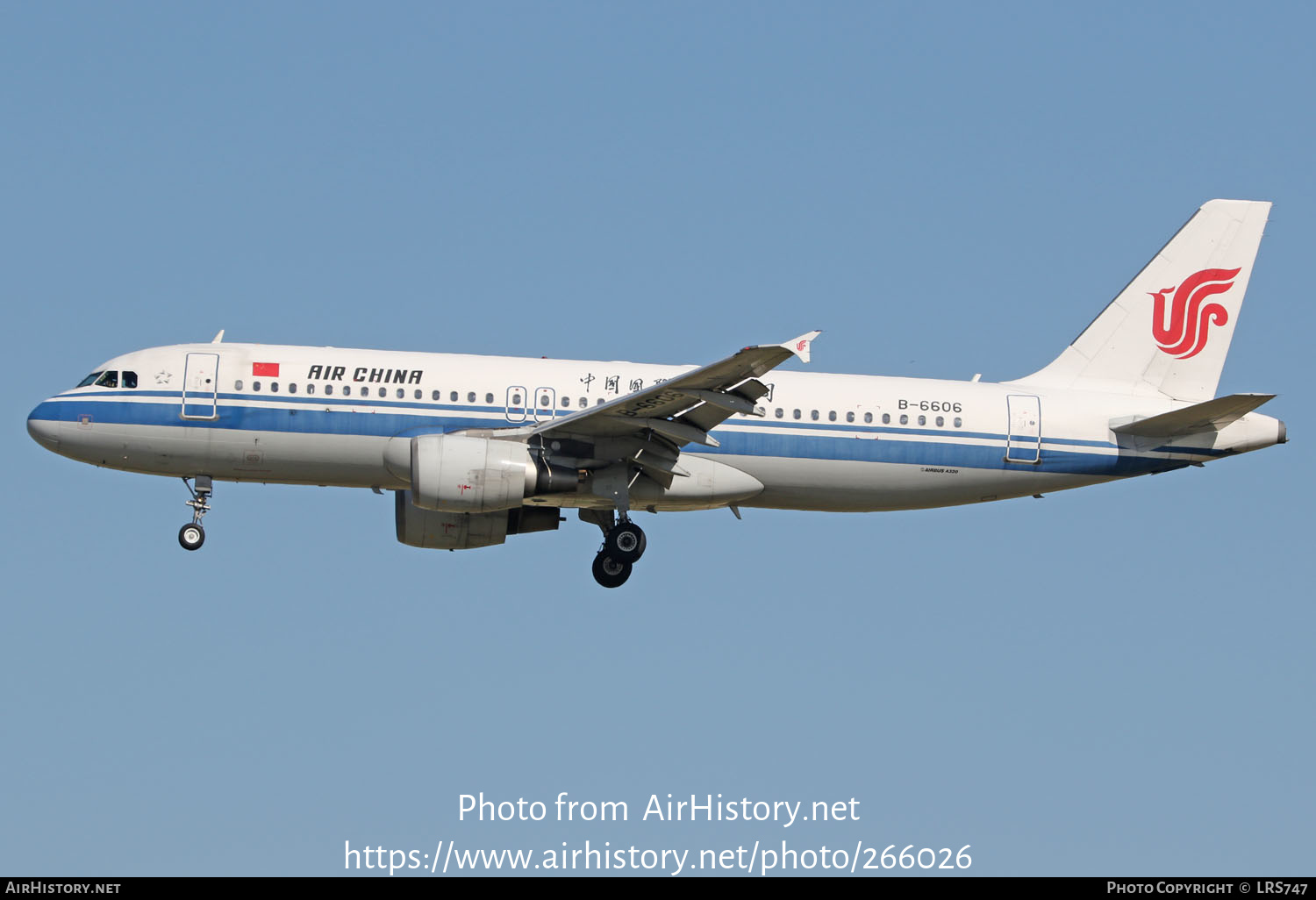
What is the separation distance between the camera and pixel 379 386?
33.8 m

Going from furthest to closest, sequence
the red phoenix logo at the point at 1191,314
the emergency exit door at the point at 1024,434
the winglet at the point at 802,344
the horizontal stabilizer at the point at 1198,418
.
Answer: the red phoenix logo at the point at 1191,314 < the emergency exit door at the point at 1024,434 < the horizontal stabilizer at the point at 1198,418 < the winglet at the point at 802,344

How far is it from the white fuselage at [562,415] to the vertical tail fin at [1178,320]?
142cm

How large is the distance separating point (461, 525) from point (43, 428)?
8566mm

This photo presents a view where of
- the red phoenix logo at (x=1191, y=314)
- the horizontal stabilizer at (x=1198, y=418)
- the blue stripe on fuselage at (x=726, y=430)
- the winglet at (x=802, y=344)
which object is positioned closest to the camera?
the winglet at (x=802, y=344)

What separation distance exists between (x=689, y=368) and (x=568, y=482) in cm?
408

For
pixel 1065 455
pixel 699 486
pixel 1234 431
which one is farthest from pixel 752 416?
pixel 1234 431

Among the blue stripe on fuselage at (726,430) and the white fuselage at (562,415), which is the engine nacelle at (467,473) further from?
the white fuselage at (562,415)

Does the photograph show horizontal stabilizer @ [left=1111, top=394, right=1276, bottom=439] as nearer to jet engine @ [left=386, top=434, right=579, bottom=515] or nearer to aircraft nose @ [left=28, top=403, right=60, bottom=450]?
jet engine @ [left=386, top=434, right=579, bottom=515]

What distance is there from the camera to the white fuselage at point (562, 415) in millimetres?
33594

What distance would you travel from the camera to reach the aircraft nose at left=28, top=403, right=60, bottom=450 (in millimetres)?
33969

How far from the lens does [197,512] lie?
34438mm

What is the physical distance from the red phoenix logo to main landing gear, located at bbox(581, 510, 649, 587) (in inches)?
502

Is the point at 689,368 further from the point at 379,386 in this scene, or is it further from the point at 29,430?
the point at 29,430

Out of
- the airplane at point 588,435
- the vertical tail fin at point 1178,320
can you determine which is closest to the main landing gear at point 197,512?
the airplane at point 588,435
